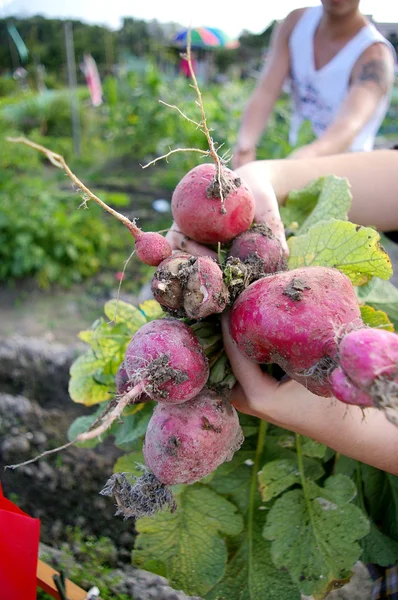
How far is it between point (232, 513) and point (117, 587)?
49cm

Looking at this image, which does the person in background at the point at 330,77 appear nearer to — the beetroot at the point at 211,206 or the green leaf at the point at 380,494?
the beetroot at the point at 211,206

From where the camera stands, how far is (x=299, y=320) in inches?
36.4

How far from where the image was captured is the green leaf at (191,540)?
4.35 feet

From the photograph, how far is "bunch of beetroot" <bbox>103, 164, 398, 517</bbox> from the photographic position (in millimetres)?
922

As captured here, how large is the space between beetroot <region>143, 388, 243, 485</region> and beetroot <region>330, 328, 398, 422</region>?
317mm

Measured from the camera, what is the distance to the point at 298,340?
918 millimetres

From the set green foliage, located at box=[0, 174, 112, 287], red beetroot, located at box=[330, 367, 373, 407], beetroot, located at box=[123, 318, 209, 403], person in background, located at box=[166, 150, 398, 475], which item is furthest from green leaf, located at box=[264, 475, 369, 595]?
green foliage, located at box=[0, 174, 112, 287]

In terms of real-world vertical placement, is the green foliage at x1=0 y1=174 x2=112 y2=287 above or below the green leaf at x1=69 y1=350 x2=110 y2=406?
below

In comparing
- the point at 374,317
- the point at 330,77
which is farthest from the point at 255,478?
the point at 330,77

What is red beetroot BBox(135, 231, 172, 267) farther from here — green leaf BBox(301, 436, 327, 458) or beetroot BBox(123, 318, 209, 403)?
green leaf BBox(301, 436, 327, 458)

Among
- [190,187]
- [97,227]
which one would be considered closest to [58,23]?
[97,227]

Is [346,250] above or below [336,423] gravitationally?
above

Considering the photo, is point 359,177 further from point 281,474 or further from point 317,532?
point 317,532

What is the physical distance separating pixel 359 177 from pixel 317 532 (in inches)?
42.7
